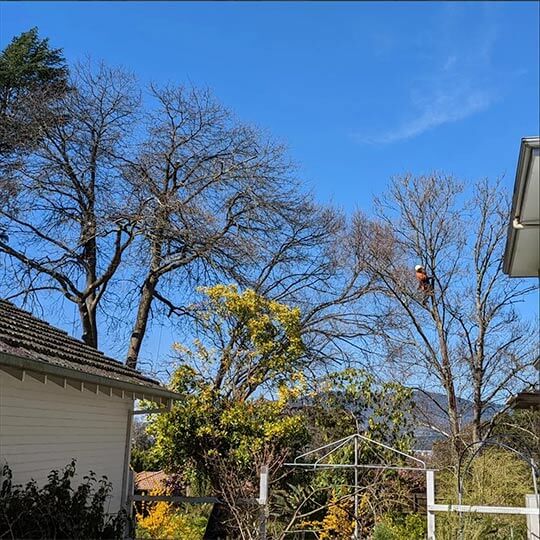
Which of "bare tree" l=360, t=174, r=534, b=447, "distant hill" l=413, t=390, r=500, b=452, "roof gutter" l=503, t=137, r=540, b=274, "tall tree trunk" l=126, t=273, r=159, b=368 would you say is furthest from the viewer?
"bare tree" l=360, t=174, r=534, b=447

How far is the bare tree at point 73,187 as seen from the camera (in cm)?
1486

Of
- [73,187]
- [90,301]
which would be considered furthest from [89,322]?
[73,187]

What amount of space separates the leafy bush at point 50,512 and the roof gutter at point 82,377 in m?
1.02

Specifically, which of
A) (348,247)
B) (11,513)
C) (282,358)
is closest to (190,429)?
(282,358)

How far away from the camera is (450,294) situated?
18.2 m

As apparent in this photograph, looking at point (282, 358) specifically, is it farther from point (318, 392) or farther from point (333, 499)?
point (333, 499)

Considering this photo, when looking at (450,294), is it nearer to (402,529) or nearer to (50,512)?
(402,529)

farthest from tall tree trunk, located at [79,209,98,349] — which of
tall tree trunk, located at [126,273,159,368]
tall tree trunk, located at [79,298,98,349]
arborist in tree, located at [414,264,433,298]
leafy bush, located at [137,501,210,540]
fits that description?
arborist in tree, located at [414,264,433,298]

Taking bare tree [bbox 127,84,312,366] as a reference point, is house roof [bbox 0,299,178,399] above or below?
below

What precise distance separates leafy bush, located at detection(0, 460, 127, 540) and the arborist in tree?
1066cm

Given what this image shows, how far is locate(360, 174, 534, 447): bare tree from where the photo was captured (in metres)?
→ 17.7

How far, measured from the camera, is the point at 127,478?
945 cm

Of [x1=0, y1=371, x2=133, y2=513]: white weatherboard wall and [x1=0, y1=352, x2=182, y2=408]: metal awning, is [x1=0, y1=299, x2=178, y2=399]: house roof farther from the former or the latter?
[x1=0, y1=371, x2=133, y2=513]: white weatherboard wall

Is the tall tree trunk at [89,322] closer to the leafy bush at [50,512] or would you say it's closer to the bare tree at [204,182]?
the bare tree at [204,182]
